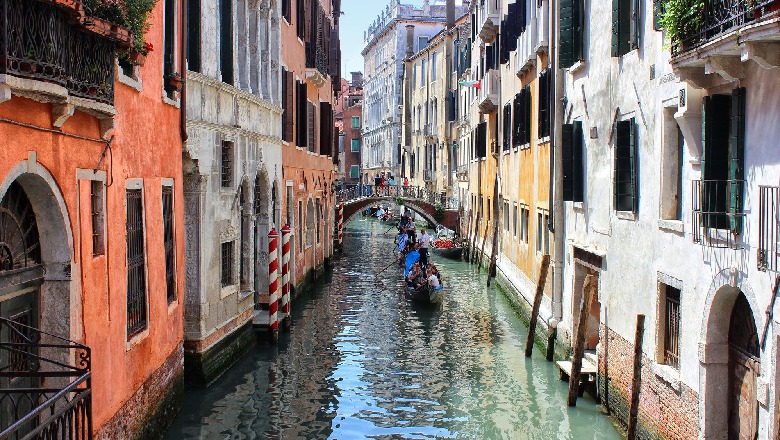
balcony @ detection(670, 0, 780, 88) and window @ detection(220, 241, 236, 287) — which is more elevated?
balcony @ detection(670, 0, 780, 88)

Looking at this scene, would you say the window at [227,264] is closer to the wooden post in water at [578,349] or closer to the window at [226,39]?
the window at [226,39]

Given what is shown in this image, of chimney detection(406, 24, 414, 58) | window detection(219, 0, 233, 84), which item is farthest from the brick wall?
chimney detection(406, 24, 414, 58)

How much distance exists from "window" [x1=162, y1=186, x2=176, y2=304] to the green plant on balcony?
18.6 feet

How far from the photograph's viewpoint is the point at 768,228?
251 inches

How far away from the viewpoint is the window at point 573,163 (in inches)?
508

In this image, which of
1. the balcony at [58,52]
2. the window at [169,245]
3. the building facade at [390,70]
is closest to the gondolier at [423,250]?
the window at [169,245]

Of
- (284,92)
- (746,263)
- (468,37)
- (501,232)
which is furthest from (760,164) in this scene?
(468,37)

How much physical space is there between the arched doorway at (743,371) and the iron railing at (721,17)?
2.08m

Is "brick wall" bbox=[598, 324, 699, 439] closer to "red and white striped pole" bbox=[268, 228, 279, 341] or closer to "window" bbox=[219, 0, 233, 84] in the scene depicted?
"red and white striped pole" bbox=[268, 228, 279, 341]

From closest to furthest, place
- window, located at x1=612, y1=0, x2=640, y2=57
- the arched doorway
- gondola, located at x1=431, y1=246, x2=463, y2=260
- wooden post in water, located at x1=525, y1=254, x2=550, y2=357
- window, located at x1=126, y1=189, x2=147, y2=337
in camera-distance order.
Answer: the arched doorway < window, located at x1=126, y1=189, x2=147, y2=337 < window, located at x1=612, y1=0, x2=640, y2=57 < wooden post in water, located at x1=525, y1=254, x2=550, y2=357 < gondola, located at x1=431, y1=246, x2=463, y2=260

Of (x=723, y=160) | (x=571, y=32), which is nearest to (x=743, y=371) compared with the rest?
(x=723, y=160)

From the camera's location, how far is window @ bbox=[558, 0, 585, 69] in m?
12.9

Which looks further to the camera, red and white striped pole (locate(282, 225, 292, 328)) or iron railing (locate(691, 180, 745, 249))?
red and white striped pole (locate(282, 225, 292, 328))

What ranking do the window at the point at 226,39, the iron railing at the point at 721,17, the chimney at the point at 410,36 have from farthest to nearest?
the chimney at the point at 410,36 < the window at the point at 226,39 < the iron railing at the point at 721,17
